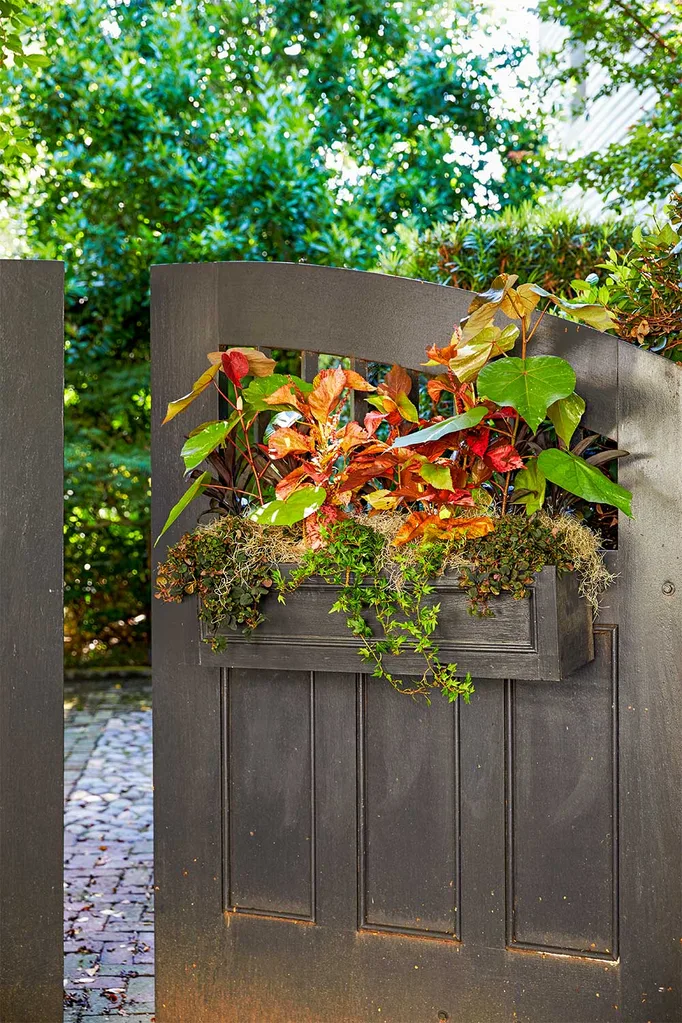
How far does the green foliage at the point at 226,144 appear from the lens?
21.5 ft

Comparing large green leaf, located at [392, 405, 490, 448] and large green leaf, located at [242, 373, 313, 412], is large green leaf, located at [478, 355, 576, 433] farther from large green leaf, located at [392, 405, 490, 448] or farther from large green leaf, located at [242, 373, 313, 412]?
large green leaf, located at [242, 373, 313, 412]

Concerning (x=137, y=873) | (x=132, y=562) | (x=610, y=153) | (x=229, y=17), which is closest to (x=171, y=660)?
(x=137, y=873)

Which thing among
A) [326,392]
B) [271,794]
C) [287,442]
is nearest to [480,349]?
[326,392]

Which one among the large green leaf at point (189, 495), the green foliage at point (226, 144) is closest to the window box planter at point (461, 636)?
the large green leaf at point (189, 495)

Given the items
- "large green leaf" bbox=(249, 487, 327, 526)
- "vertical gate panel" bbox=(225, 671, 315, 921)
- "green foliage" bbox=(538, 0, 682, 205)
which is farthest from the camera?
"green foliage" bbox=(538, 0, 682, 205)

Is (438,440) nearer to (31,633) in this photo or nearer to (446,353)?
(446,353)

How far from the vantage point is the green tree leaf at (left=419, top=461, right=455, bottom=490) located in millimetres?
1730

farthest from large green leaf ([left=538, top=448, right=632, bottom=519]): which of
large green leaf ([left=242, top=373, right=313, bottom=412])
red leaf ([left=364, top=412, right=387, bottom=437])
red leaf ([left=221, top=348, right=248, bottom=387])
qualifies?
red leaf ([left=221, top=348, right=248, bottom=387])

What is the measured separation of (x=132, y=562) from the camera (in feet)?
26.3

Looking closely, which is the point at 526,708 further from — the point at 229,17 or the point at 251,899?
the point at 229,17

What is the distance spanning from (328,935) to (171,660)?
70cm

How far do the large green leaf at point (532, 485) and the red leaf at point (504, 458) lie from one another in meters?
0.04

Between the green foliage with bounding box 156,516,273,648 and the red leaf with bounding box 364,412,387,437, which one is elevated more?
the red leaf with bounding box 364,412,387,437

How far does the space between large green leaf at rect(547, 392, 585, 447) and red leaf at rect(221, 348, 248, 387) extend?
0.65 meters
